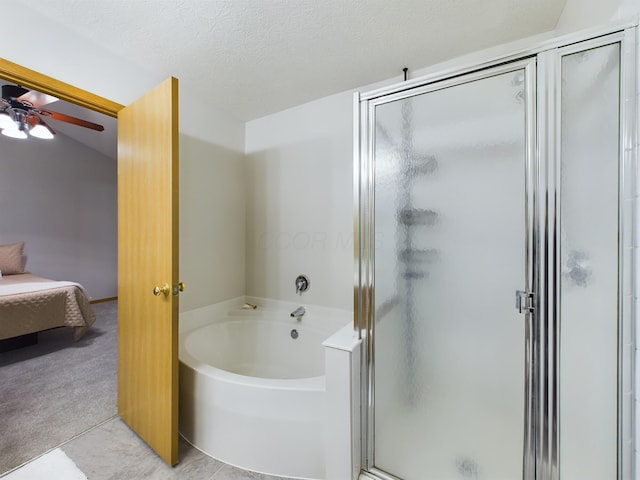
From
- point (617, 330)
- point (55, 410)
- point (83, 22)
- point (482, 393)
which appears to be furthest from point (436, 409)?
point (83, 22)

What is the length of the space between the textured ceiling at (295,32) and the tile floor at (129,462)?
233 centimetres

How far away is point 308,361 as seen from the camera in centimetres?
215

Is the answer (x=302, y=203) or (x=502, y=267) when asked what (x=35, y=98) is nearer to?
(x=302, y=203)

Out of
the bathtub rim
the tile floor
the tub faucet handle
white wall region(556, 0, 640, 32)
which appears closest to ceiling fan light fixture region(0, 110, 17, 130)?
the bathtub rim

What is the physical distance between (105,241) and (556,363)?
6290 millimetres

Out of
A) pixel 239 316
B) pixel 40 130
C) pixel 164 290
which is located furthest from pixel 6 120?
pixel 239 316

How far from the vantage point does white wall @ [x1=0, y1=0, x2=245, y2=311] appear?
4.76ft

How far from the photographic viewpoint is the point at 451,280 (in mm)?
1144

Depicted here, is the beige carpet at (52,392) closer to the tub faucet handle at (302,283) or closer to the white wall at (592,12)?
the tub faucet handle at (302,283)

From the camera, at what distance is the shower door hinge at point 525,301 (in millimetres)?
988

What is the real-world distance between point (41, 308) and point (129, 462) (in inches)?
92.2

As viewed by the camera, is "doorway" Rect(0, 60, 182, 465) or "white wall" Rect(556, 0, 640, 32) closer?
"white wall" Rect(556, 0, 640, 32)

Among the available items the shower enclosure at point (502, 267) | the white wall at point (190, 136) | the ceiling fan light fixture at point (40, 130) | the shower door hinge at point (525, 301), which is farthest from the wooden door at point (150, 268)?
the ceiling fan light fixture at point (40, 130)

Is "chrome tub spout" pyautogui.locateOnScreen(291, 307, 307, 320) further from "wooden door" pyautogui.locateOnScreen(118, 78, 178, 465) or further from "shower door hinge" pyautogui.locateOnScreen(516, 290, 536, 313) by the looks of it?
"shower door hinge" pyautogui.locateOnScreen(516, 290, 536, 313)
